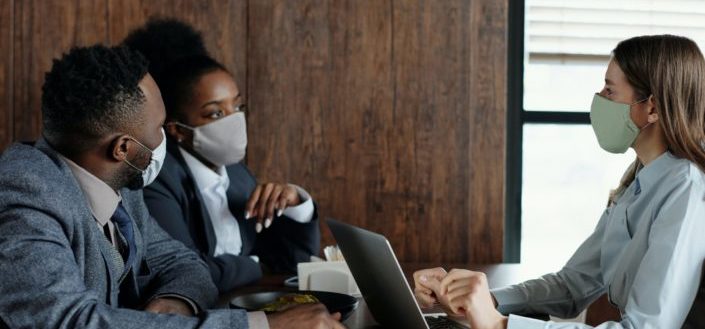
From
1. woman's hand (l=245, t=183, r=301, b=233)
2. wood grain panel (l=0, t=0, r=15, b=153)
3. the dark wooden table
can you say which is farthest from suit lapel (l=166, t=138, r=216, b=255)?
wood grain panel (l=0, t=0, r=15, b=153)

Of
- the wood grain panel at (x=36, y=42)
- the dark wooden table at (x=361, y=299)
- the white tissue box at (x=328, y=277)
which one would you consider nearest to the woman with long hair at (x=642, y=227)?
the dark wooden table at (x=361, y=299)

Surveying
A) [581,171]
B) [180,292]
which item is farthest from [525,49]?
[180,292]

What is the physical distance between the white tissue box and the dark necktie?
14.4 inches

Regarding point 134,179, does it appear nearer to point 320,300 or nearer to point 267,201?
point 320,300

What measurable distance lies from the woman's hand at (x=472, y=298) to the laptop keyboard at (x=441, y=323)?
0.07 metres

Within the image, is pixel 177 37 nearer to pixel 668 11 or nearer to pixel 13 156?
pixel 13 156

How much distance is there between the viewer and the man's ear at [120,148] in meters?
1.53

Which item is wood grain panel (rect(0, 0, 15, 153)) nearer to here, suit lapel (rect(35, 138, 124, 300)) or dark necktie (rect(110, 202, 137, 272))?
dark necktie (rect(110, 202, 137, 272))

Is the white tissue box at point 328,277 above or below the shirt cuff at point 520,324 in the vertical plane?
below

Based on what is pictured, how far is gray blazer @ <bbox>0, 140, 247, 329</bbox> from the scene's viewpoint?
1.24 meters

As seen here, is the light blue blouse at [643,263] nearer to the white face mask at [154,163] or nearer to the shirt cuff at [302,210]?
the white face mask at [154,163]

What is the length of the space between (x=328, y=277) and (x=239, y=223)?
2.40 feet

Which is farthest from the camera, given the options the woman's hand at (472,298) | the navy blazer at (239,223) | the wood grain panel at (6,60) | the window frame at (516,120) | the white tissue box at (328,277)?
the window frame at (516,120)

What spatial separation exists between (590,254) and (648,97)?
15.2 inches
